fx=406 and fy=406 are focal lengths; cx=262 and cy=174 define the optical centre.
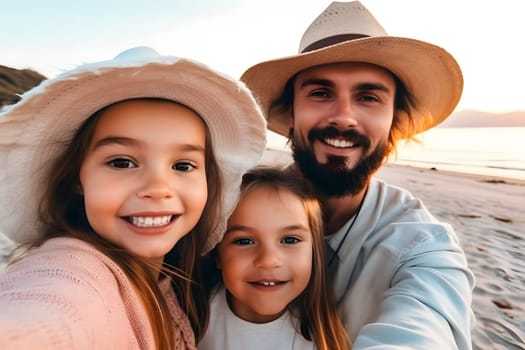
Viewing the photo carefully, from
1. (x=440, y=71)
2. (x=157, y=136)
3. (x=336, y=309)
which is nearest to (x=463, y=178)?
(x=440, y=71)

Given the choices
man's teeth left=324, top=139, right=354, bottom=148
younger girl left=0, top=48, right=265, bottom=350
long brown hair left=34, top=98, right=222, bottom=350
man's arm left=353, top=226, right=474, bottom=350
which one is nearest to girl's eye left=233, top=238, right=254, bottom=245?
long brown hair left=34, top=98, right=222, bottom=350

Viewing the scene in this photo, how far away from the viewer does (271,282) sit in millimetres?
1965

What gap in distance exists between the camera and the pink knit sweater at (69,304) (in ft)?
2.68

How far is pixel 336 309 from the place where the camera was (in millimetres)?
2156

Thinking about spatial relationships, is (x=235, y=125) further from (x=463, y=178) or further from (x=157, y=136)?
(x=463, y=178)

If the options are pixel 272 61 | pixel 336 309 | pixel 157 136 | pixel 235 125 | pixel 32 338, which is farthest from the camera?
pixel 272 61

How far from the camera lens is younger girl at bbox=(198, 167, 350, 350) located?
1940mm

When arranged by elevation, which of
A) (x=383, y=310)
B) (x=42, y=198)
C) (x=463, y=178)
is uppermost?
(x=42, y=198)

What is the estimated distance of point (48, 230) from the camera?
1664 mm

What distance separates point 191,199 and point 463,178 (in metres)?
14.0

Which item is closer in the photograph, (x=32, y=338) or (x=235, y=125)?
(x=32, y=338)

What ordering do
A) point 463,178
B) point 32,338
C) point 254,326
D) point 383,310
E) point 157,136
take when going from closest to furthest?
point 32,338 < point 157,136 < point 383,310 < point 254,326 < point 463,178

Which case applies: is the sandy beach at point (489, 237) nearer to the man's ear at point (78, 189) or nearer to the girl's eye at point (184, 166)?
the girl's eye at point (184, 166)

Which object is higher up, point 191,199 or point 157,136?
point 157,136
